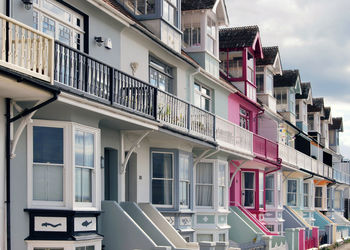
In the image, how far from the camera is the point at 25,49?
13.5 m

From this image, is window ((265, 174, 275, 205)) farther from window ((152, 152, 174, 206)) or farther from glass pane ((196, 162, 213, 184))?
window ((152, 152, 174, 206))

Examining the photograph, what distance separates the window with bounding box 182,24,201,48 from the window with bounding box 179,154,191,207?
5.66 m

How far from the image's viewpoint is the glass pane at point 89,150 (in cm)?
1584

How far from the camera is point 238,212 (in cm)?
3033

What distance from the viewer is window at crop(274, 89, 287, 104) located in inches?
1743

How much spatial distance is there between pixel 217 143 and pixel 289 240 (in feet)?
29.0

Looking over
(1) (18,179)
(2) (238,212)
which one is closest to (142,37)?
(1) (18,179)

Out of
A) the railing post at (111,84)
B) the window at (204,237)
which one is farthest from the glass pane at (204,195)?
the railing post at (111,84)

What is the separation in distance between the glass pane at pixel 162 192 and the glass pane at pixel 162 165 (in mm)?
208

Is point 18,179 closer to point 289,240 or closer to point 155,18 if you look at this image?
point 155,18

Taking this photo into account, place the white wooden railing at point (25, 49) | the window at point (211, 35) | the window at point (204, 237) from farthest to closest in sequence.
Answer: the window at point (211, 35) < the window at point (204, 237) < the white wooden railing at point (25, 49)

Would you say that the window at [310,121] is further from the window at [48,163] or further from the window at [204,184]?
the window at [48,163]

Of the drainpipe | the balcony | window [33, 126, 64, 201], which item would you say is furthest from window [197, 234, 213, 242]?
the drainpipe

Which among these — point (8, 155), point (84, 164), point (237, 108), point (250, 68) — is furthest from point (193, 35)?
point (8, 155)
